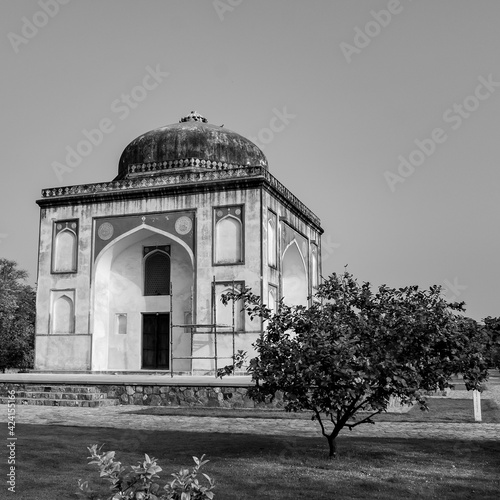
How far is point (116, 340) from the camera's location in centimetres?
1911

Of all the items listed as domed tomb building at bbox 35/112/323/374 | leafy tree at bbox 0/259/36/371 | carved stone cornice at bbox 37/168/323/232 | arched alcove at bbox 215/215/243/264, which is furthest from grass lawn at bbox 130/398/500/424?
leafy tree at bbox 0/259/36/371

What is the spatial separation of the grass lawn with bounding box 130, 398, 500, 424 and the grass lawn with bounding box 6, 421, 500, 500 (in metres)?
2.50

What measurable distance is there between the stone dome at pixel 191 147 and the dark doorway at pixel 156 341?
5.13 metres

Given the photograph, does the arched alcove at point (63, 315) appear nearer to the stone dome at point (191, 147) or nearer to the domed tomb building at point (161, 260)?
the domed tomb building at point (161, 260)

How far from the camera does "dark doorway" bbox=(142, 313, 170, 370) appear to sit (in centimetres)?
1869

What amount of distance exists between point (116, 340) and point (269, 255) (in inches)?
209

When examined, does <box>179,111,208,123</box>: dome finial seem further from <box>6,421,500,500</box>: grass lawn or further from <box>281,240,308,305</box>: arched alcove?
<box>6,421,500,500</box>: grass lawn

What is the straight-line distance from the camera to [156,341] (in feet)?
61.9

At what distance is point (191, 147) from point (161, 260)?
3.81 m

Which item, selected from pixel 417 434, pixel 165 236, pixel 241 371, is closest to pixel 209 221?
pixel 165 236

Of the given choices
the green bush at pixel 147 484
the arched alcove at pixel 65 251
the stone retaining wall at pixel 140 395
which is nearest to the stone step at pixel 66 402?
the stone retaining wall at pixel 140 395

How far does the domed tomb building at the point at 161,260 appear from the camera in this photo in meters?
17.3

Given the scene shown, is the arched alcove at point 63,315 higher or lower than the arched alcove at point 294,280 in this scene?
lower

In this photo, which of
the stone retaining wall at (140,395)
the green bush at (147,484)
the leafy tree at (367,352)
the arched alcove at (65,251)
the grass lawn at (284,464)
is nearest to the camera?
the green bush at (147,484)
